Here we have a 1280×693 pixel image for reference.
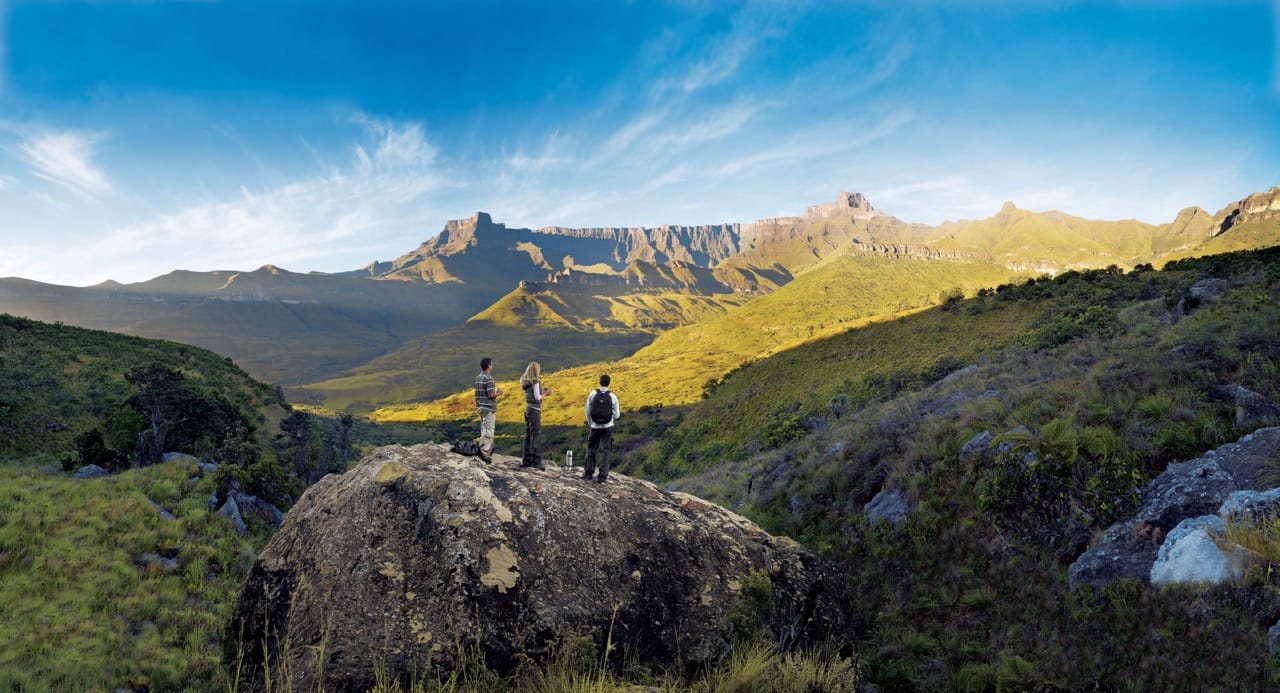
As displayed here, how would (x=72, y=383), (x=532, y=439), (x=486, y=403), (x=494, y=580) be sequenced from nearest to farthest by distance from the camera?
(x=494, y=580)
(x=532, y=439)
(x=486, y=403)
(x=72, y=383)

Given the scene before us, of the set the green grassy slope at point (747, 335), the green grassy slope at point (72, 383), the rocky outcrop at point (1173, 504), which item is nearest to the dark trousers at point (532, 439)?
the rocky outcrop at point (1173, 504)

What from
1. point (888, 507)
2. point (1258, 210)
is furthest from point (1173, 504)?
point (1258, 210)

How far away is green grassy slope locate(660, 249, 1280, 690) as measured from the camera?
5.78 meters

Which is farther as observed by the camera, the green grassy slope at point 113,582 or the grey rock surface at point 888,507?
the grey rock surface at point 888,507

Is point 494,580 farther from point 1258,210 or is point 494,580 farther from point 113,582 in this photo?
point 1258,210

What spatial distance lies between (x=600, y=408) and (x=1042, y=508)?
26.2 ft

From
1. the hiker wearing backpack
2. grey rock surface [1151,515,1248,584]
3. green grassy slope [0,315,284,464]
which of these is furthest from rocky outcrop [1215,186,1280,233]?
green grassy slope [0,315,284,464]

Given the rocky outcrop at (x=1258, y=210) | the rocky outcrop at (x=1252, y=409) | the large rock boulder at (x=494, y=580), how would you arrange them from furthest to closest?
the rocky outcrop at (x=1258, y=210) < the rocky outcrop at (x=1252, y=409) < the large rock boulder at (x=494, y=580)

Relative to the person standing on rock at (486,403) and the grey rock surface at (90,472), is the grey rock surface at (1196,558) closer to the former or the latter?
the person standing on rock at (486,403)

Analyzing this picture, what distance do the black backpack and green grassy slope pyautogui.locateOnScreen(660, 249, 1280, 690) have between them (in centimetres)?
571

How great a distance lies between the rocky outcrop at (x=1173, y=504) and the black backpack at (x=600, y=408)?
7813 millimetres

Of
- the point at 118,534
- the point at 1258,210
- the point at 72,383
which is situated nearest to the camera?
the point at 118,534

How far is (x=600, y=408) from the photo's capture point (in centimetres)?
1005

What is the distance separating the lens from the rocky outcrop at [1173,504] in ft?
21.8
